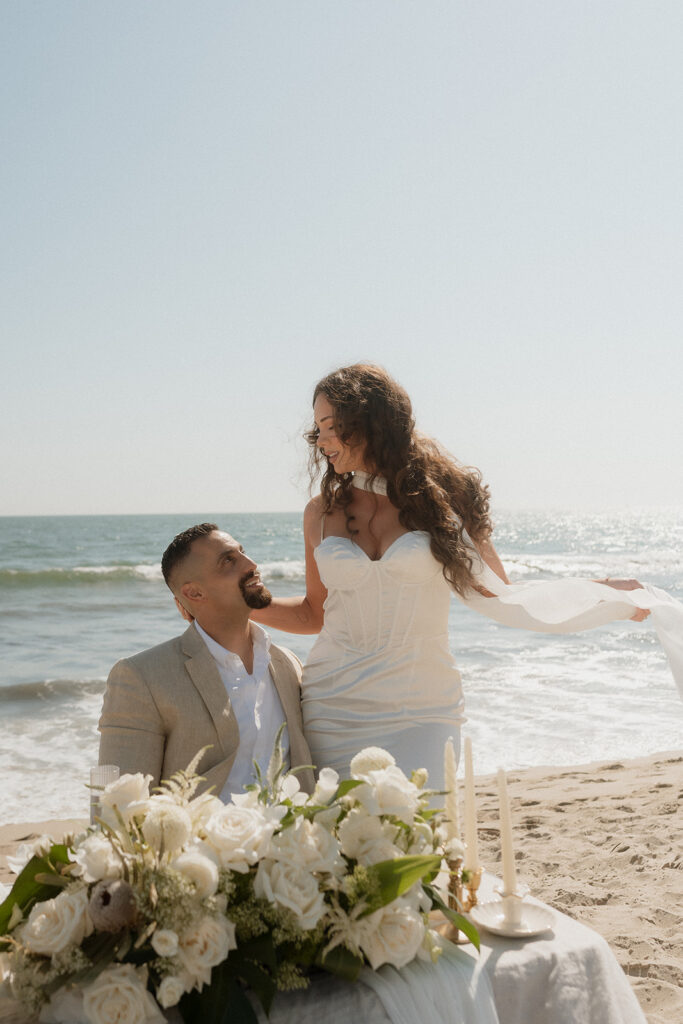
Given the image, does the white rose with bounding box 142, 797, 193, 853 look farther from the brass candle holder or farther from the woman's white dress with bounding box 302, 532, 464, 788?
the woman's white dress with bounding box 302, 532, 464, 788

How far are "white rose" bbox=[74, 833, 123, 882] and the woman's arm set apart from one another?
2.53m

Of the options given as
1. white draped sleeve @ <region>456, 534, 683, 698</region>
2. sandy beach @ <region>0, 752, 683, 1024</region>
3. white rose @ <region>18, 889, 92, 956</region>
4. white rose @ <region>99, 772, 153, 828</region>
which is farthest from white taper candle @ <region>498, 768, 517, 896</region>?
sandy beach @ <region>0, 752, 683, 1024</region>

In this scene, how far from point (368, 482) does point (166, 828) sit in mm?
2628

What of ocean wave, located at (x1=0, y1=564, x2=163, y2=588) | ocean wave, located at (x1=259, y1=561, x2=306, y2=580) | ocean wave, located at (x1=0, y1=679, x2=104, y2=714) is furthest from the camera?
ocean wave, located at (x1=259, y1=561, x2=306, y2=580)

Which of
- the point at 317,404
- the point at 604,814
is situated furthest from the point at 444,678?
the point at 604,814

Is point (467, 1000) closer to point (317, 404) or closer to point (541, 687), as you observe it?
point (317, 404)

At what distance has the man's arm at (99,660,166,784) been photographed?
9.94 feet

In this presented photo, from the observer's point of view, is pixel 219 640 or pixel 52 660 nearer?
pixel 219 640

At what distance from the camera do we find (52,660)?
1258 cm

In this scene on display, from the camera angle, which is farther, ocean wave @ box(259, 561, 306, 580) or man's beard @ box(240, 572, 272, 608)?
ocean wave @ box(259, 561, 306, 580)

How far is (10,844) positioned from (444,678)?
369cm

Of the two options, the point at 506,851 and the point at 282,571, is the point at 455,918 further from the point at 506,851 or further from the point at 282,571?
the point at 282,571

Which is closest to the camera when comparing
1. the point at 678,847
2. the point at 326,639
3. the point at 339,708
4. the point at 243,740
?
the point at 243,740

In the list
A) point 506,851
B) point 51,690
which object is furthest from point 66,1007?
point 51,690
